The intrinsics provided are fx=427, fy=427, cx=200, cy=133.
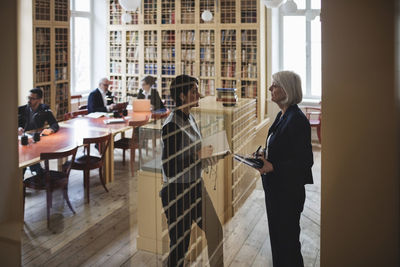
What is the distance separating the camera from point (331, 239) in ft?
6.74

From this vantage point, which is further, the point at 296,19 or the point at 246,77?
the point at 296,19

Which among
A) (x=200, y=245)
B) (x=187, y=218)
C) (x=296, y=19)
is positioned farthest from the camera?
(x=296, y=19)

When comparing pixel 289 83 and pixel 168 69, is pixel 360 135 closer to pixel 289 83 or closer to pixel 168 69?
pixel 289 83

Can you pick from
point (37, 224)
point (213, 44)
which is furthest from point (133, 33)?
point (37, 224)

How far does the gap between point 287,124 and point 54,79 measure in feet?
19.2

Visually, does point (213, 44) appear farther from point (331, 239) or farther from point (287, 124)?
point (331, 239)

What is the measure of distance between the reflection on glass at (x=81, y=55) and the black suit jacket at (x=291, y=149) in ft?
23.9

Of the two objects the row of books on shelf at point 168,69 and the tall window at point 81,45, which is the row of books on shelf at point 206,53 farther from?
the tall window at point 81,45

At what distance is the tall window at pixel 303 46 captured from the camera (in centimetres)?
884

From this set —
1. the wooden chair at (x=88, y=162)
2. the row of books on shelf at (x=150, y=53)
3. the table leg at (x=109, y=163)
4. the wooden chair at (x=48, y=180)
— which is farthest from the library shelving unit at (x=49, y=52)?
the wooden chair at (x=48, y=180)

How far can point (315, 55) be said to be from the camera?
8.91m

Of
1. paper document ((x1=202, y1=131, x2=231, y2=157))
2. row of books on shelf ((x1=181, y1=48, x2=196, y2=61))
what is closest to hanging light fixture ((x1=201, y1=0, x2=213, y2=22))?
row of books on shelf ((x1=181, y1=48, x2=196, y2=61))

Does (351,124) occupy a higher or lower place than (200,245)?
higher

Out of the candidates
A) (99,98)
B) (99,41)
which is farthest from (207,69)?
(99,98)
